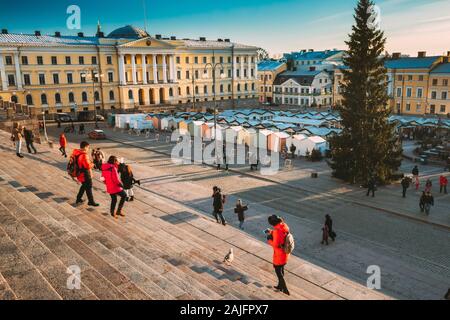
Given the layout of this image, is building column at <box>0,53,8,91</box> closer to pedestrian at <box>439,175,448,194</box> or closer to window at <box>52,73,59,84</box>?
window at <box>52,73,59,84</box>

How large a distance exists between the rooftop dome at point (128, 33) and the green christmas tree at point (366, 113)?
2215 inches

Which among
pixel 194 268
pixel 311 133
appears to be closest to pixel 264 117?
pixel 311 133

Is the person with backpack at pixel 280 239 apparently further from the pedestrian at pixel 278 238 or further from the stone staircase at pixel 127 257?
the stone staircase at pixel 127 257

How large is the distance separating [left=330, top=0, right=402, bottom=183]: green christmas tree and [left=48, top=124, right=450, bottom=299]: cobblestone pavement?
5.00ft

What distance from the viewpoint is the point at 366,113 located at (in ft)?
82.7

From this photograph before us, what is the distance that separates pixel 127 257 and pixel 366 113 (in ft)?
68.4

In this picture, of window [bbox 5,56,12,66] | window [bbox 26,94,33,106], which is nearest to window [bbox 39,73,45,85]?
window [bbox 26,94,33,106]

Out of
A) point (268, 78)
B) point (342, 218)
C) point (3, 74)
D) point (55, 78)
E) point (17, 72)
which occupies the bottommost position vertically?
point (342, 218)

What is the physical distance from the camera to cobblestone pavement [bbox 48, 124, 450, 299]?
13086 mm

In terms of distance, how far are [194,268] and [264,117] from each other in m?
40.2

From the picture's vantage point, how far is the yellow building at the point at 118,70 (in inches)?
2373

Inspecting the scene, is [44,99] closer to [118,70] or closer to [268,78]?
[118,70]

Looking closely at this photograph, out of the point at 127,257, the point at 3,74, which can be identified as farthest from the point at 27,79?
the point at 127,257

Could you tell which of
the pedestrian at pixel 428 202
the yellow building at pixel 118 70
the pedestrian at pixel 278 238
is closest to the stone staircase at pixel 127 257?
the pedestrian at pixel 278 238
